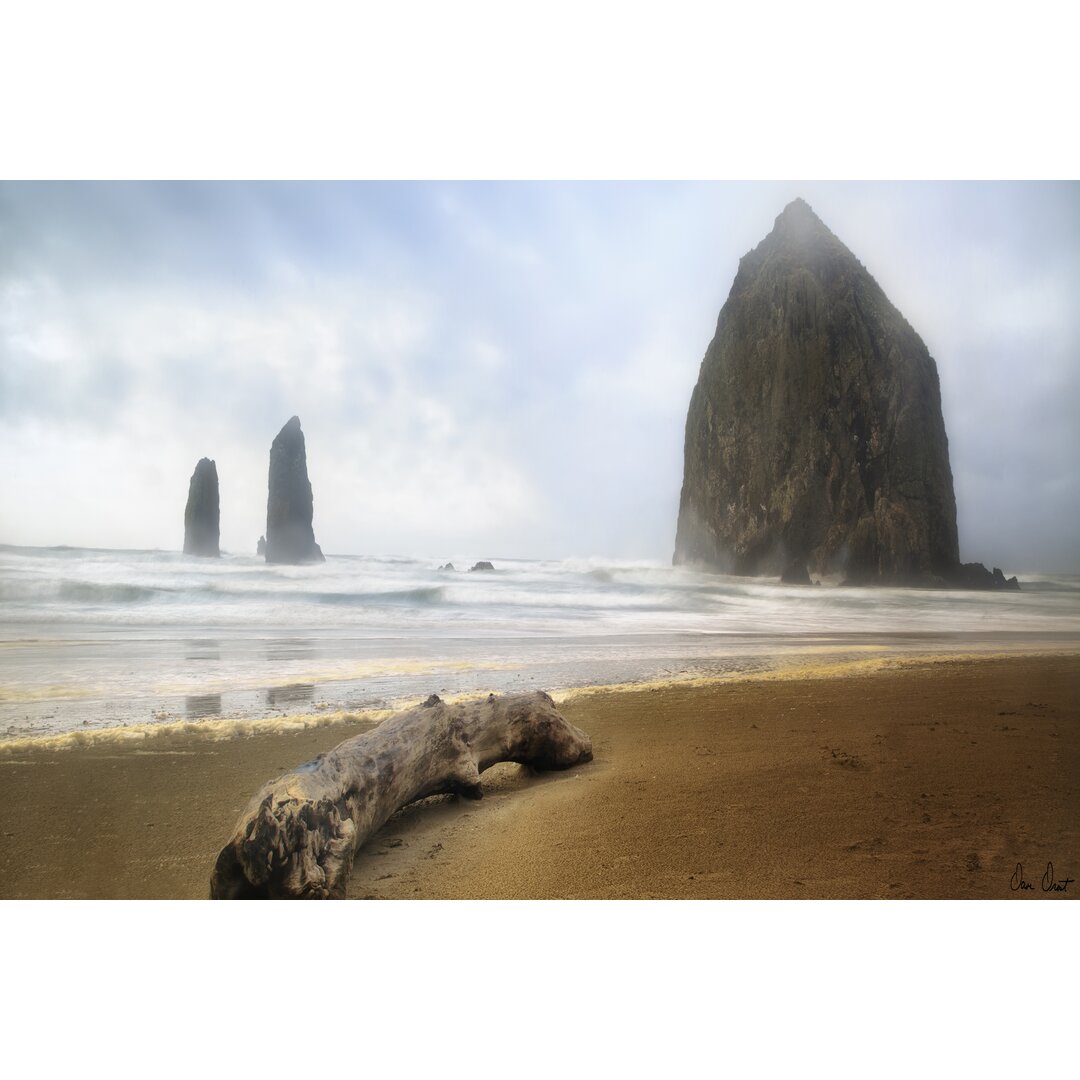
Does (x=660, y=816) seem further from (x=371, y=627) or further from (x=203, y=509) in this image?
(x=203, y=509)

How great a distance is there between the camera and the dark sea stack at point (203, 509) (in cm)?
321

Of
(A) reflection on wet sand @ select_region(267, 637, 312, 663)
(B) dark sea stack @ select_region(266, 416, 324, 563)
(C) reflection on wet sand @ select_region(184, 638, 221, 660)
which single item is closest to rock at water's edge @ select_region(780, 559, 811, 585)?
(B) dark sea stack @ select_region(266, 416, 324, 563)

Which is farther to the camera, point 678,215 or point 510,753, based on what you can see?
point 678,215

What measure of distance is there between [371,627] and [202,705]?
95 centimetres

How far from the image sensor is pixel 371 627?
12.8 feet

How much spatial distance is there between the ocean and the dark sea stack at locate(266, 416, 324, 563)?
137mm

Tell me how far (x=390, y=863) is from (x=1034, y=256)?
386 centimetres

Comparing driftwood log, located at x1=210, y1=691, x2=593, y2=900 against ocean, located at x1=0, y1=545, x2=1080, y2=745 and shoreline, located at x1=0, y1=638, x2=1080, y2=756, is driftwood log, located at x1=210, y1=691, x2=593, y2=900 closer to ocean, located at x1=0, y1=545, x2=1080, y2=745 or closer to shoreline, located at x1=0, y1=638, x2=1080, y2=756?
shoreline, located at x1=0, y1=638, x2=1080, y2=756

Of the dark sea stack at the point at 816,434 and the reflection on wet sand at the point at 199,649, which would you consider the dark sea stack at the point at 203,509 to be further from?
the dark sea stack at the point at 816,434

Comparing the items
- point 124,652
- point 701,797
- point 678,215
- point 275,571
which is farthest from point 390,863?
point 678,215

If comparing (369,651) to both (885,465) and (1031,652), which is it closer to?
(885,465)

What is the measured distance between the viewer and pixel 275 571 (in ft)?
11.3
